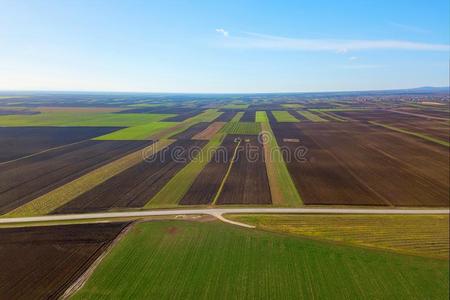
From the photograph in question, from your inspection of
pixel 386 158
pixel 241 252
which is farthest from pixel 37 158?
pixel 386 158

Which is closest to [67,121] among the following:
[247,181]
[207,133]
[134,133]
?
[134,133]

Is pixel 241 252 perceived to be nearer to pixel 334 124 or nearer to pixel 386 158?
pixel 386 158

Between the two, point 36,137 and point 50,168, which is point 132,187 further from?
point 36,137

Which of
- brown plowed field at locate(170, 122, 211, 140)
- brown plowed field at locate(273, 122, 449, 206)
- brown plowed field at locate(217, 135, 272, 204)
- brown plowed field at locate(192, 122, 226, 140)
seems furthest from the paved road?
brown plowed field at locate(170, 122, 211, 140)

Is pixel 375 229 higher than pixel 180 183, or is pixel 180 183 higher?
pixel 180 183

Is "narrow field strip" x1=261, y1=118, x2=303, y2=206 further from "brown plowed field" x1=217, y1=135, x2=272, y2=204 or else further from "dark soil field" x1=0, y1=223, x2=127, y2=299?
"dark soil field" x1=0, y1=223, x2=127, y2=299
